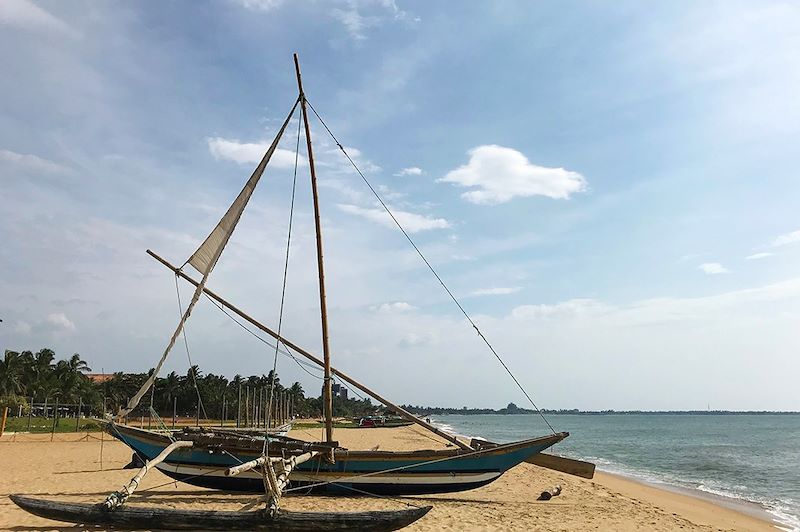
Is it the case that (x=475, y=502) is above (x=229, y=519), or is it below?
below

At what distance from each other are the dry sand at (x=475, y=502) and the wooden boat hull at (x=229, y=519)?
122 centimetres

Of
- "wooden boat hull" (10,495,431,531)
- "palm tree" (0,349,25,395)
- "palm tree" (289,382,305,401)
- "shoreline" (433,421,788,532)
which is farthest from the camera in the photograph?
"palm tree" (289,382,305,401)

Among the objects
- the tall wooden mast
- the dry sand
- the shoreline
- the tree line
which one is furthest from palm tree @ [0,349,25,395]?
the shoreline

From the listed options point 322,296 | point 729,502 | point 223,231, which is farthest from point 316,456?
point 729,502

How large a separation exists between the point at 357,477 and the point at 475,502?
11.7ft

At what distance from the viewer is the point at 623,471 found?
36125 millimetres

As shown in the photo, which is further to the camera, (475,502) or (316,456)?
(475,502)

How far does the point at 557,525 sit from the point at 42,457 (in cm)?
2503

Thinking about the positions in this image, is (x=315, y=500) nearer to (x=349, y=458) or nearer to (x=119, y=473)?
(x=349, y=458)

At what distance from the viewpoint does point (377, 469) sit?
14.9 meters

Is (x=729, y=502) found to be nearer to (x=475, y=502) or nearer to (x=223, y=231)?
(x=475, y=502)

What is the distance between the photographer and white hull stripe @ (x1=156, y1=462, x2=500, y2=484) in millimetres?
14875

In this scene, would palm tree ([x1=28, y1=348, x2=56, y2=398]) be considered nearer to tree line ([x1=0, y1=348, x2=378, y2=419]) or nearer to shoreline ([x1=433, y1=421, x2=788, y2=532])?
tree line ([x1=0, y1=348, x2=378, y2=419])

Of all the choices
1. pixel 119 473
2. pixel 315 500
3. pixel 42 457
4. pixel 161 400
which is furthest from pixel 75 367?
pixel 315 500
